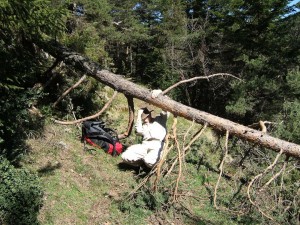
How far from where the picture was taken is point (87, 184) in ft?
21.4

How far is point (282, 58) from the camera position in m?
19.3

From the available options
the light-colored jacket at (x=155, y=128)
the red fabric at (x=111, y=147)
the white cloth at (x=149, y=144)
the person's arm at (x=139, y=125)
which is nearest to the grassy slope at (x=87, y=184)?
the red fabric at (x=111, y=147)

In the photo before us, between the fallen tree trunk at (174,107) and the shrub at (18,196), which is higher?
the fallen tree trunk at (174,107)

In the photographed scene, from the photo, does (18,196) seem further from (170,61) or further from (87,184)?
(170,61)

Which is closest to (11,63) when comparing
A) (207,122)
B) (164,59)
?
(207,122)

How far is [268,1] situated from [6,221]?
698 inches

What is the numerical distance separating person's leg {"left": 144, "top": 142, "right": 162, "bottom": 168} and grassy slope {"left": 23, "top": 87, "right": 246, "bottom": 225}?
48cm

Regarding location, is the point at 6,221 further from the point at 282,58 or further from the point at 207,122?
the point at 282,58

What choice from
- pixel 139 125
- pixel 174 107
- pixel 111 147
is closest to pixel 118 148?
pixel 111 147

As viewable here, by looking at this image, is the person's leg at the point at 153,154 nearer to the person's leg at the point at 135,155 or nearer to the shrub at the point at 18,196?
the person's leg at the point at 135,155

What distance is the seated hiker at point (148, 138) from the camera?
7.14 meters

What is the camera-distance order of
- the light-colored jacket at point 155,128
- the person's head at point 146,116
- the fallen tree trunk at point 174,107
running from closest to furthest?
the fallen tree trunk at point 174,107 < the light-colored jacket at point 155,128 < the person's head at point 146,116

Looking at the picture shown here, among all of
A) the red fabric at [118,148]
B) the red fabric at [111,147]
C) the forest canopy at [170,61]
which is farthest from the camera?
the red fabric at [118,148]

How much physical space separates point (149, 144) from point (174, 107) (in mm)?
1010
